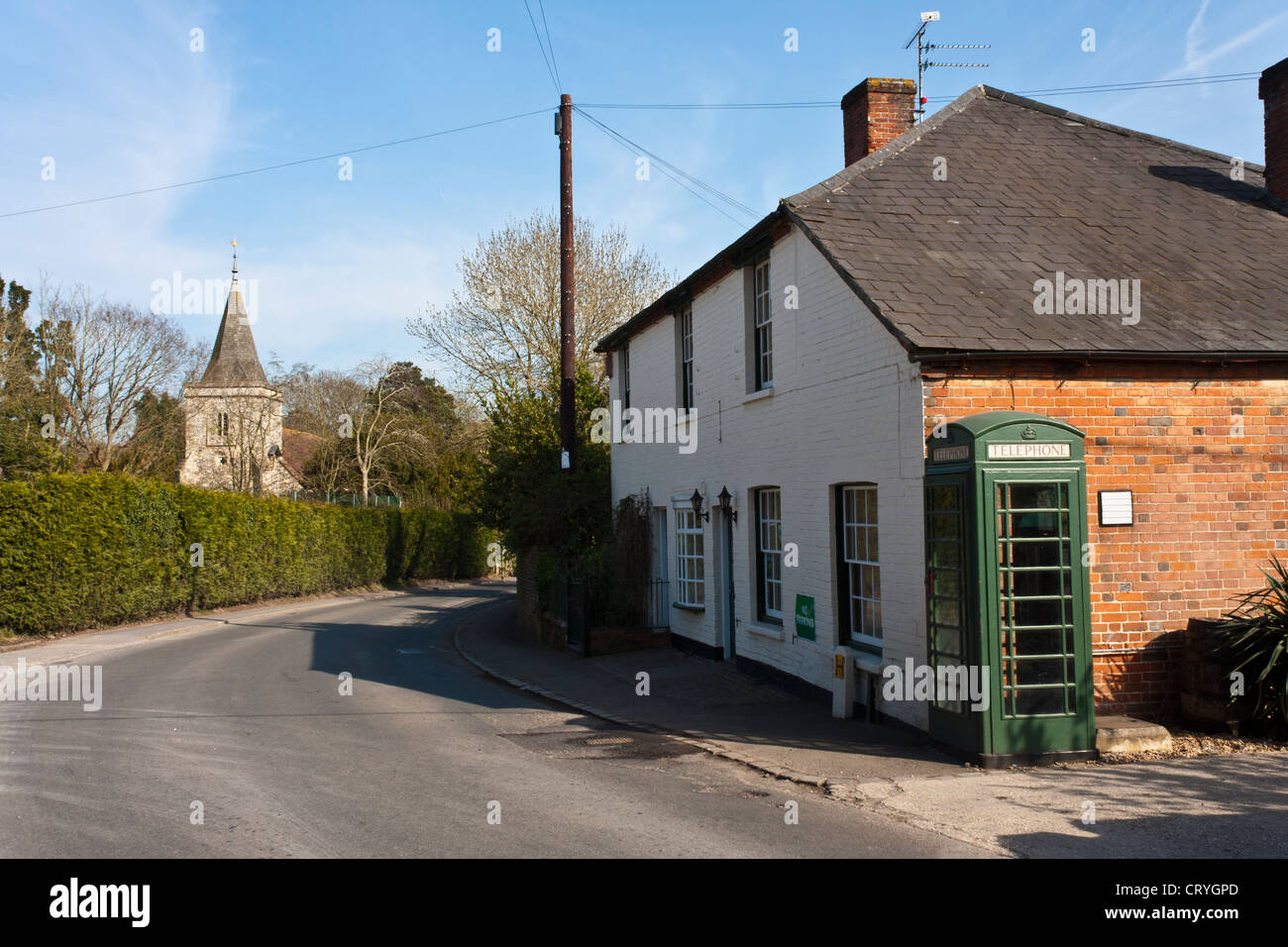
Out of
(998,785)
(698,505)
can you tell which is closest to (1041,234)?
(998,785)

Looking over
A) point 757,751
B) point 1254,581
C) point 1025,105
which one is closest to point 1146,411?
point 1254,581

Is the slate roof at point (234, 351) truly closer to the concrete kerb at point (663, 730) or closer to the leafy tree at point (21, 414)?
the leafy tree at point (21, 414)

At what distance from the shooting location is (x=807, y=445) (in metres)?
12.2

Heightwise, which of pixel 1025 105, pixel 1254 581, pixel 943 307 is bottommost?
pixel 1254 581

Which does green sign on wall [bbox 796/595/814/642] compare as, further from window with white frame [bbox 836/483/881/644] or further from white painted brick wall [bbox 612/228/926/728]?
window with white frame [bbox 836/483/881/644]

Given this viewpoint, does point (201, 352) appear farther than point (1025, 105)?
Yes

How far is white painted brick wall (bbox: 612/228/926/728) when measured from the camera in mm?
9789

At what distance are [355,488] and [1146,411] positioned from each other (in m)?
45.1

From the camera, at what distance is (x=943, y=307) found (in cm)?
980

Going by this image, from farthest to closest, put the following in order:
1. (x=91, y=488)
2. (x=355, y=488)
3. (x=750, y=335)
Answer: (x=355, y=488)
(x=91, y=488)
(x=750, y=335)

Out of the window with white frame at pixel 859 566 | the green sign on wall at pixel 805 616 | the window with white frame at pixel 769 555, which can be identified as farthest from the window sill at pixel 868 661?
the window with white frame at pixel 769 555
